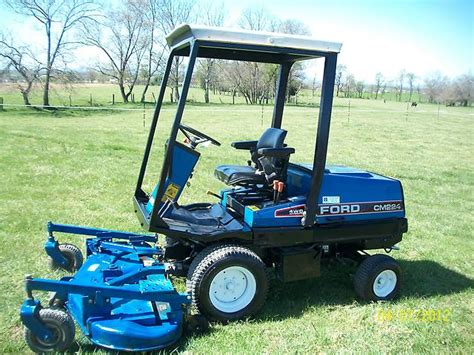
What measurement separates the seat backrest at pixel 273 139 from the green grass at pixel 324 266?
54.8 inches

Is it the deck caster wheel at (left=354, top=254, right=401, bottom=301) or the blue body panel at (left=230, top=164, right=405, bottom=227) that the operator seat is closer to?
the blue body panel at (left=230, top=164, right=405, bottom=227)

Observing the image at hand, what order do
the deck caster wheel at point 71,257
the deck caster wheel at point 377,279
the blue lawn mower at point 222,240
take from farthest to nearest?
the deck caster wheel at point 71,257, the deck caster wheel at point 377,279, the blue lawn mower at point 222,240

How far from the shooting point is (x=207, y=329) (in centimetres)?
363

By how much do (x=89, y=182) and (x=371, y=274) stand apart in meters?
6.10

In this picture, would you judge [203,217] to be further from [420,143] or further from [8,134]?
[420,143]

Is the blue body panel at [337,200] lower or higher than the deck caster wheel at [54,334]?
higher

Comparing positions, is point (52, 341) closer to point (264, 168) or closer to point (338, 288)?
point (264, 168)

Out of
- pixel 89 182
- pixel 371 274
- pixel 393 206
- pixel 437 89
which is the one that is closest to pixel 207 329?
pixel 371 274

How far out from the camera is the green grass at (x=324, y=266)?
3.66 m

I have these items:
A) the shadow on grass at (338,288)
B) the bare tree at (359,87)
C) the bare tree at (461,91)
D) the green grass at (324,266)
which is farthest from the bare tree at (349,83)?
the shadow on grass at (338,288)

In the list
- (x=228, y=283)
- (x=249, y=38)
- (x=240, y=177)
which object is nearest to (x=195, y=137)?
(x=240, y=177)

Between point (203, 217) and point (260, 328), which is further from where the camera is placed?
point (203, 217)

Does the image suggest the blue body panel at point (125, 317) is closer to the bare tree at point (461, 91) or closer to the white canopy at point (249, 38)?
the white canopy at point (249, 38)

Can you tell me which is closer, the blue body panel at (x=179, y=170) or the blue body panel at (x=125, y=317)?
the blue body panel at (x=125, y=317)
